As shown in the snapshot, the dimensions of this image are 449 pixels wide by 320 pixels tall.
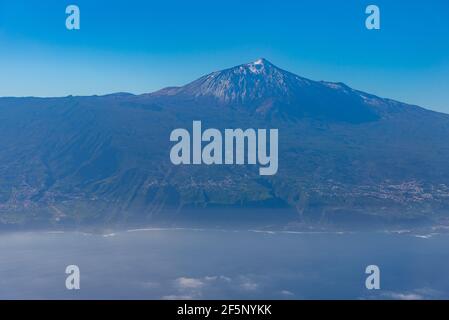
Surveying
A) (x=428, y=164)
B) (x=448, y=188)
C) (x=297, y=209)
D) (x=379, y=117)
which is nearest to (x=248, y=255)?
(x=297, y=209)

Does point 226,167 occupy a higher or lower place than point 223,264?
higher

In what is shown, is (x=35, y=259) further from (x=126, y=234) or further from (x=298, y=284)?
(x=298, y=284)

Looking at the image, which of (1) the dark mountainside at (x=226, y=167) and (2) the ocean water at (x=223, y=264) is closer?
(2) the ocean water at (x=223, y=264)

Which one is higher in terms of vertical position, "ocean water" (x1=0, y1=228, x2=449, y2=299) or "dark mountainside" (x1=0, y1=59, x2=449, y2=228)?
"dark mountainside" (x1=0, y1=59, x2=449, y2=228)

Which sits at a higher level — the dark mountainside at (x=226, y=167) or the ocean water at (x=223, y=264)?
the dark mountainside at (x=226, y=167)

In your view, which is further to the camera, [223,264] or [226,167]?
[226,167]

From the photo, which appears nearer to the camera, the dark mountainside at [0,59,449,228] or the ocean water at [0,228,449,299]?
the ocean water at [0,228,449,299]
